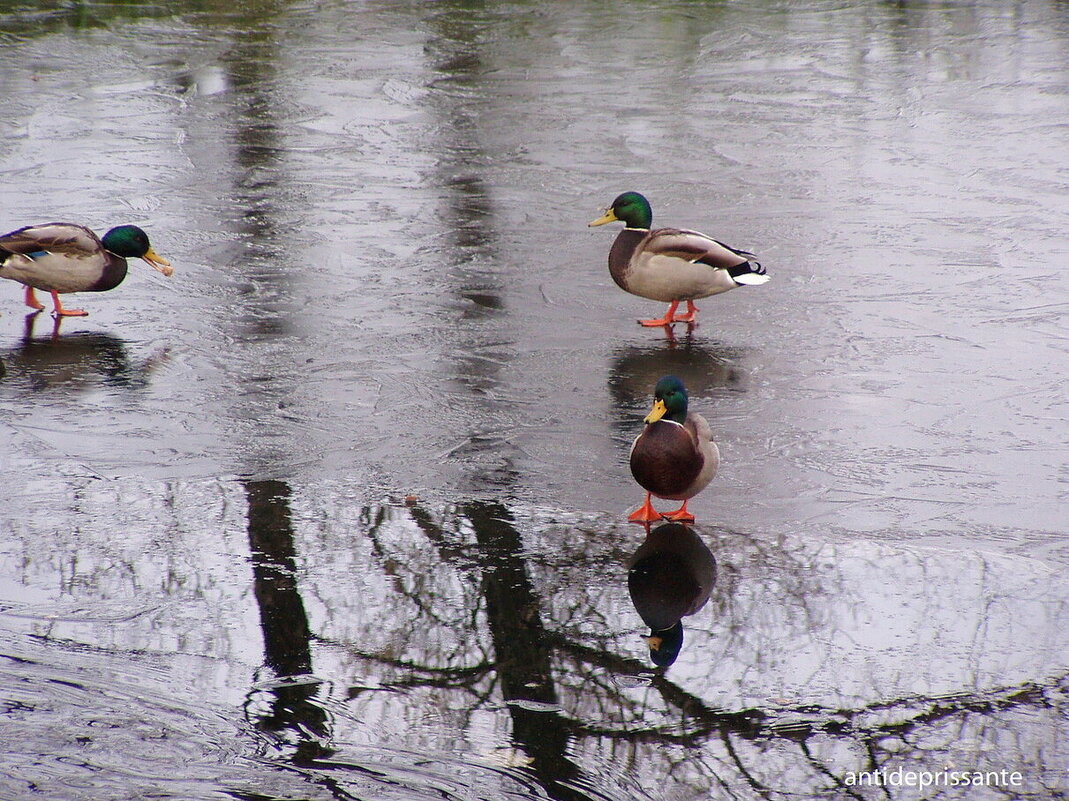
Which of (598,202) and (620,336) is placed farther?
(598,202)

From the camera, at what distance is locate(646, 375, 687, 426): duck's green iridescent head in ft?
14.8

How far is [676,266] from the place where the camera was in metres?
6.55

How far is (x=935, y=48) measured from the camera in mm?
14211

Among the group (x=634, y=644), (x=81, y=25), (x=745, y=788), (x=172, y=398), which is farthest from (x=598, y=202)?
(x=81, y=25)

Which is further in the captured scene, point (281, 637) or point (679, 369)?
point (679, 369)

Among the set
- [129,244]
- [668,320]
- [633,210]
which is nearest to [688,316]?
[668,320]

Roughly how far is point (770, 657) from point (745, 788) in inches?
24.2

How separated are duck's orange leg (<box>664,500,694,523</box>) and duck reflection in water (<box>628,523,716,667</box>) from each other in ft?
0.07

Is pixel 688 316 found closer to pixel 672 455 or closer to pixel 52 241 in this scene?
pixel 672 455

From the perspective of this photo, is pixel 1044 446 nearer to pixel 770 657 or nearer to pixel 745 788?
pixel 770 657

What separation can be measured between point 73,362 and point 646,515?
291cm

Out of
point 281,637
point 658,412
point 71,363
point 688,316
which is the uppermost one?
point 688,316

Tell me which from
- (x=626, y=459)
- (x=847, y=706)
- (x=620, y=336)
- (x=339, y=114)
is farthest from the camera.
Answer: (x=339, y=114)

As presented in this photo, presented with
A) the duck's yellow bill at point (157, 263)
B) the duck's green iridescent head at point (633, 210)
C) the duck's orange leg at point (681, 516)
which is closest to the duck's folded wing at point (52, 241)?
the duck's yellow bill at point (157, 263)
